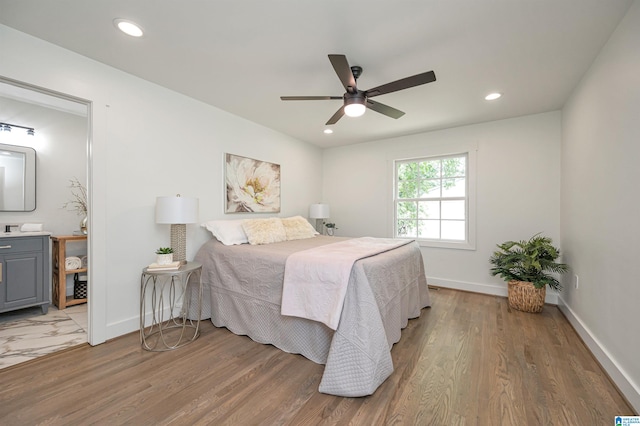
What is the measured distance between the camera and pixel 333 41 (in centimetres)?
201

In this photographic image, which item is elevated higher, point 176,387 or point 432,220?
point 432,220

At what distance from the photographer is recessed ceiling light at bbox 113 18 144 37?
1.82 metres

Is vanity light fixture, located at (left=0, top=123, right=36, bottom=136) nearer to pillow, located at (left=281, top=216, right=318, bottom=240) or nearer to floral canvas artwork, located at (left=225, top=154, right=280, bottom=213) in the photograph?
floral canvas artwork, located at (left=225, top=154, right=280, bottom=213)

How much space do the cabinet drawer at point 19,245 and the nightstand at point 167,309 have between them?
4.99 feet

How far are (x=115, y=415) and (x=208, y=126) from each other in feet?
9.16

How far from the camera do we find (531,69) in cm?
240

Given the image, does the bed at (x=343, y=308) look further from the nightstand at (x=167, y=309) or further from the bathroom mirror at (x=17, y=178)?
the bathroom mirror at (x=17, y=178)

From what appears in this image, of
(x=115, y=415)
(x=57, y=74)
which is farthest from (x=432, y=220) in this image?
(x=57, y=74)

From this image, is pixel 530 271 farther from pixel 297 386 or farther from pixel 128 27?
pixel 128 27

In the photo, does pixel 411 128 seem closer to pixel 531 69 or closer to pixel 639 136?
pixel 531 69

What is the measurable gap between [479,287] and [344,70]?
355 cm

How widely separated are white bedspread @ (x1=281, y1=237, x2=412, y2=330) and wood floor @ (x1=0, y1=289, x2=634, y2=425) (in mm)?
439

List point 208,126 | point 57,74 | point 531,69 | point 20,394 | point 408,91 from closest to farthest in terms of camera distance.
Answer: point 20,394, point 57,74, point 531,69, point 408,91, point 208,126

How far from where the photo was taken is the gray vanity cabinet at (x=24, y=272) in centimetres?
279
